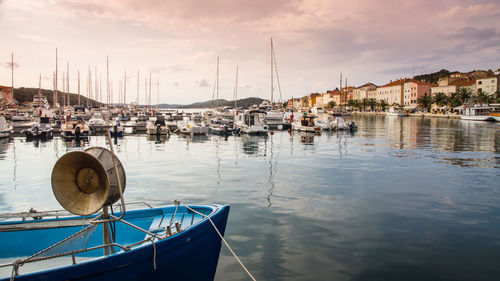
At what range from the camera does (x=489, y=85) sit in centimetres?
11081

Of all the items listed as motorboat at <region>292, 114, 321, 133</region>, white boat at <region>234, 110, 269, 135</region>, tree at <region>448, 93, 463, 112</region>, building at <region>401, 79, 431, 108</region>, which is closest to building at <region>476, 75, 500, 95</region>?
tree at <region>448, 93, 463, 112</region>

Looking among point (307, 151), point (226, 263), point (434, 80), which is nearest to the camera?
point (226, 263)

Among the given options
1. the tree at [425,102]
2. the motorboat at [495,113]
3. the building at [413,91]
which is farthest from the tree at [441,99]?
the motorboat at [495,113]

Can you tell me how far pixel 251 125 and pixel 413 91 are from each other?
120610 millimetres

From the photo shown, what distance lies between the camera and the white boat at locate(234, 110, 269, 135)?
4969 centimetres

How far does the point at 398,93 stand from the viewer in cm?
16100

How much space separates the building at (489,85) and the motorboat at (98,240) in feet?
416

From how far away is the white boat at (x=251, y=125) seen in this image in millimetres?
49688

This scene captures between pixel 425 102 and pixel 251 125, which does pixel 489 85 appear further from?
pixel 251 125

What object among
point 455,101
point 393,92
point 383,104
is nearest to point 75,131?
point 455,101

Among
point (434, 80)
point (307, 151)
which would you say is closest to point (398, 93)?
point (434, 80)

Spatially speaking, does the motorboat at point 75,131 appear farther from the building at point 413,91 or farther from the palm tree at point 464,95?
the building at point 413,91

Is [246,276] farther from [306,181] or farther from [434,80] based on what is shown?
[434,80]

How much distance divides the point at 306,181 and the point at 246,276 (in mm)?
10681
